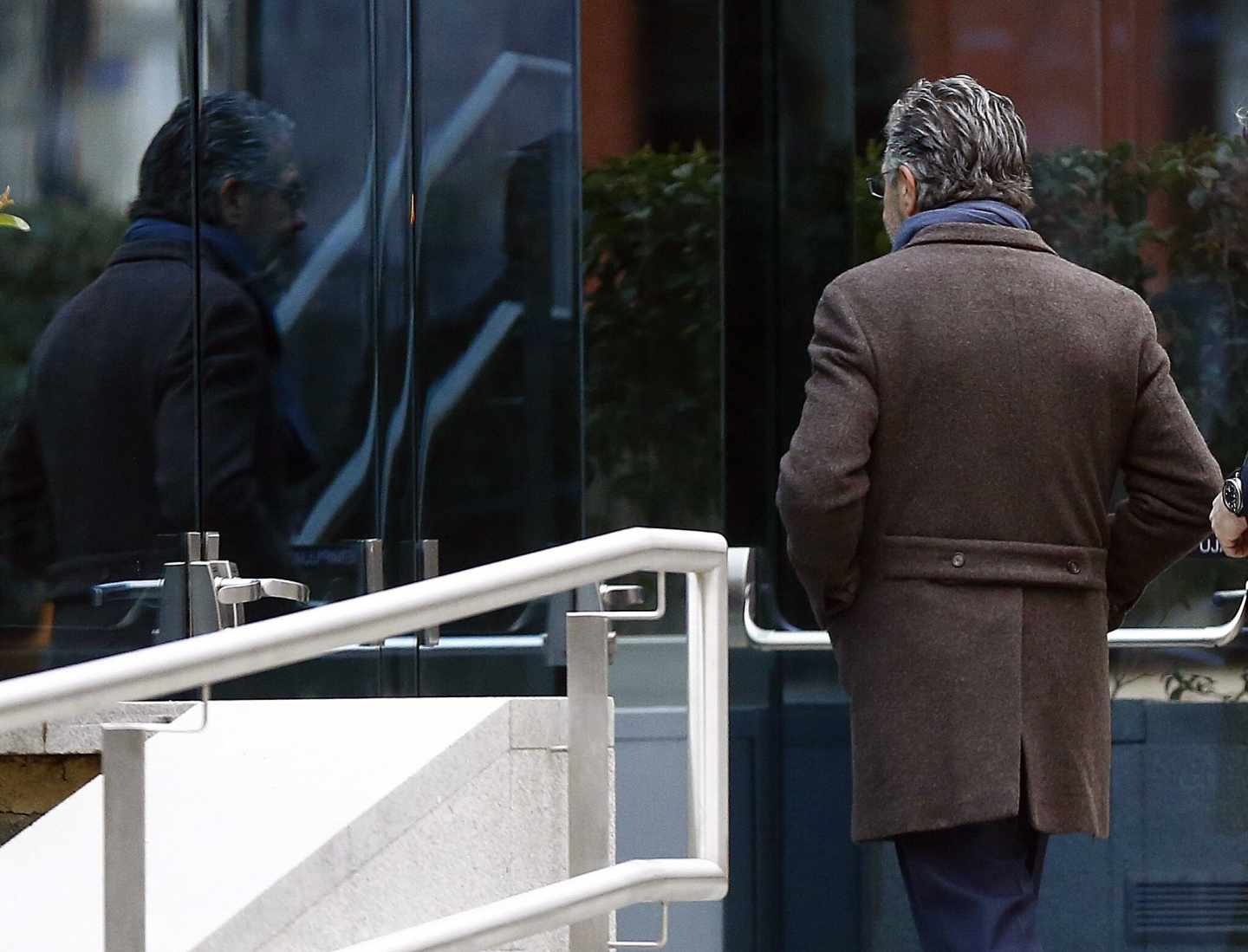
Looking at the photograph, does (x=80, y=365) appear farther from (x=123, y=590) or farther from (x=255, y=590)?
(x=255, y=590)

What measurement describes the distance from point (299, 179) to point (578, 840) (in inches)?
68.9

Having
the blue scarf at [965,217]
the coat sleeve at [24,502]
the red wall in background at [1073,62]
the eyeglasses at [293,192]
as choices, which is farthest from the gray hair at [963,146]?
the coat sleeve at [24,502]

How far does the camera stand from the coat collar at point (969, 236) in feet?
10.00

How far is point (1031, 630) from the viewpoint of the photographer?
2979 millimetres

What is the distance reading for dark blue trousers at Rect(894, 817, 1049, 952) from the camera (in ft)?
9.53

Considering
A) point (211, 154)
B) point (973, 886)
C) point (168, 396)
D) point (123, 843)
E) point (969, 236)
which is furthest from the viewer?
point (211, 154)

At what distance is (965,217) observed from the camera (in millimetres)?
3068

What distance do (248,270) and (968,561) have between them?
1.67 m

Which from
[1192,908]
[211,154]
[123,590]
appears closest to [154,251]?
[211,154]

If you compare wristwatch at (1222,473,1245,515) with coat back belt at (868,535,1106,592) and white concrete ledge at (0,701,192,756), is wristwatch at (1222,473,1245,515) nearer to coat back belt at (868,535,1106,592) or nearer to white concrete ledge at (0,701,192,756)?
coat back belt at (868,535,1106,592)

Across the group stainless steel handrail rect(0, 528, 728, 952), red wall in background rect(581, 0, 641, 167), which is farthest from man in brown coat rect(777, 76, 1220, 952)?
red wall in background rect(581, 0, 641, 167)

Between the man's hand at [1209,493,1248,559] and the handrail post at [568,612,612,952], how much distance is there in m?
0.91

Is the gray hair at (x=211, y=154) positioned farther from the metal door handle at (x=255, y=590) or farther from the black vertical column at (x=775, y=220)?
the black vertical column at (x=775, y=220)

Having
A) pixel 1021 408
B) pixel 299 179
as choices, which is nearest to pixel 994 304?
pixel 1021 408
